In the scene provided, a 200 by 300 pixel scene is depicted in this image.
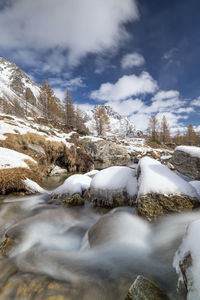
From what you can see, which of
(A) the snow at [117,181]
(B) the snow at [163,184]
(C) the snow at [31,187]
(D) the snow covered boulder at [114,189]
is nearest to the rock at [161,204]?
(B) the snow at [163,184]

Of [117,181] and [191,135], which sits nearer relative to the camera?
[117,181]

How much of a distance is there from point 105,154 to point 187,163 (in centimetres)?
1584

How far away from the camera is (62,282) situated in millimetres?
2113

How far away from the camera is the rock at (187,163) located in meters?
4.51

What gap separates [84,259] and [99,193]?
2.77 m

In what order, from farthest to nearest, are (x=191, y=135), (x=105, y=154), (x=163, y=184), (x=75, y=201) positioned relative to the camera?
(x=191, y=135) → (x=105, y=154) → (x=75, y=201) → (x=163, y=184)

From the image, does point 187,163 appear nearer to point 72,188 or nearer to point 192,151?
point 192,151

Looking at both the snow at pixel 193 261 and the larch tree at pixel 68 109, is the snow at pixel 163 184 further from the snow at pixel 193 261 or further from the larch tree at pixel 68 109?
the larch tree at pixel 68 109

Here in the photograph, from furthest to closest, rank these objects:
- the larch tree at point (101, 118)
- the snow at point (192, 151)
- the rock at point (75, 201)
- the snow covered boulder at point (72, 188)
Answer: the larch tree at point (101, 118) < the snow covered boulder at point (72, 188) < the rock at point (75, 201) < the snow at point (192, 151)

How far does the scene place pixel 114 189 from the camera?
529cm

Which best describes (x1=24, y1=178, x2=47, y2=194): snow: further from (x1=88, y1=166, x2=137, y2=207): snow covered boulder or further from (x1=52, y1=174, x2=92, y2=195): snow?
(x1=88, y1=166, x2=137, y2=207): snow covered boulder

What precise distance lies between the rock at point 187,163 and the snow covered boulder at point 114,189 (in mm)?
1647

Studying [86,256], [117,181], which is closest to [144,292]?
[86,256]

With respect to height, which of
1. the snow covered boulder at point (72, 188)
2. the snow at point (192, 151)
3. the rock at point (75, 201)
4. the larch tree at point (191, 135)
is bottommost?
the rock at point (75, 201)
